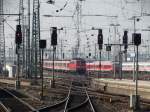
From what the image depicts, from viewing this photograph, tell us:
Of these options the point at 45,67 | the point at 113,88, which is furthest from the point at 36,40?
the point at 45,67

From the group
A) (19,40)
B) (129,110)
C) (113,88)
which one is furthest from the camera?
(113,88)

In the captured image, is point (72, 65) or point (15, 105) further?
point (72, 65)

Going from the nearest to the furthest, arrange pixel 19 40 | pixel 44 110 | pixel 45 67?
pixel 44 110
pixel 19 40
pixel 45 67

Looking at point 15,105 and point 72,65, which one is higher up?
point 72,65

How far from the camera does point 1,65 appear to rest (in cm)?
10969

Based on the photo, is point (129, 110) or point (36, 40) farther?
point (36, 40)

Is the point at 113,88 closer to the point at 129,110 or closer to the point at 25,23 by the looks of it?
the point at 129,110

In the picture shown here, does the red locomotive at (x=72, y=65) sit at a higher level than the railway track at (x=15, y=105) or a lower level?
higher

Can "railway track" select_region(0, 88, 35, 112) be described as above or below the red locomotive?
below

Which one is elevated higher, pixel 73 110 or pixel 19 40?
pixel 19 40

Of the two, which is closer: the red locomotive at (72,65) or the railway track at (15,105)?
the railway track at (15,105)

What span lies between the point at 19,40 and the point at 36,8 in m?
29.0

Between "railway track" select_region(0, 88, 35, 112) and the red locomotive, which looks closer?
"railway track" select_region(0, 88, 35, 112)

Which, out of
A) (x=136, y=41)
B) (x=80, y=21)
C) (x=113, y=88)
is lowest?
(x=113, y=88)
